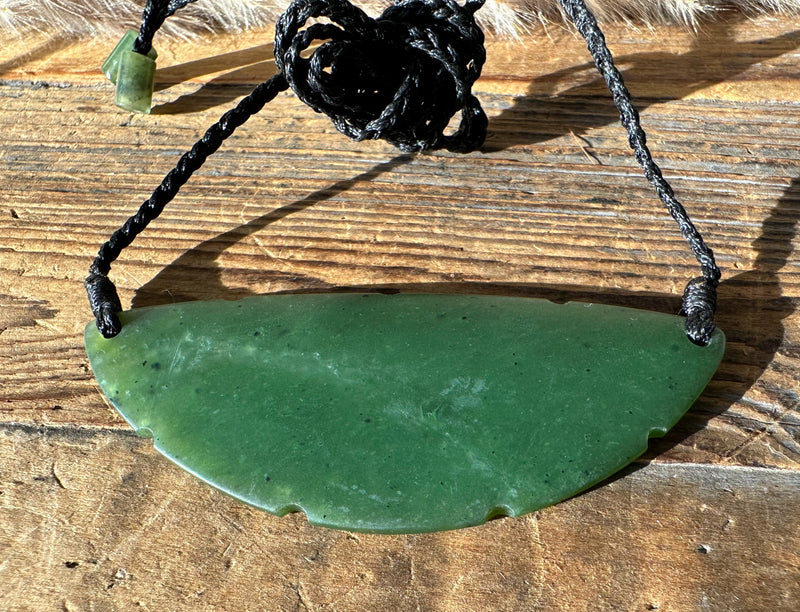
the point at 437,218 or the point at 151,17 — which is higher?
the point at 151,17

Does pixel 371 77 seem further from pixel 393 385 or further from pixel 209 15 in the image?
pixel 209 15

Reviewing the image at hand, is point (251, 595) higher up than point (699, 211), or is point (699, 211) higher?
point (699, 211)

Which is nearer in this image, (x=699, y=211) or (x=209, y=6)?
(x=699, y=211)

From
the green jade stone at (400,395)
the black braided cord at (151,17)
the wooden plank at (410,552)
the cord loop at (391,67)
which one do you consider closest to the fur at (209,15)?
the black braided cord at (151,17)

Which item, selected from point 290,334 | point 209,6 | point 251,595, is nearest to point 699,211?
point 290,334

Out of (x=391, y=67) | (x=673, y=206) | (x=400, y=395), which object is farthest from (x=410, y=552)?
(x=391, y=67)

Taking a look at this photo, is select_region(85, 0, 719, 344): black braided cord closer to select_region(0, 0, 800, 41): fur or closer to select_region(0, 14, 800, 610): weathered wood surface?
select_region(0, 14, 800, 610): weathered wood surface

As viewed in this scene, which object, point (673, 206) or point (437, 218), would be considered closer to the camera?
point (673, 206)

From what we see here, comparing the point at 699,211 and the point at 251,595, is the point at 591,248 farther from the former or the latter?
the point at 251,595
